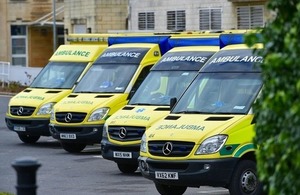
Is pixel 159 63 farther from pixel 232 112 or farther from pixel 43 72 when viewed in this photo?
pixel 43 72

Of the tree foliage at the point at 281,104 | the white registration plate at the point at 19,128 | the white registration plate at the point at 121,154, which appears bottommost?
the white registration plate at the point at 19,128

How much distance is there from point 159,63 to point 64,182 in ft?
10.3

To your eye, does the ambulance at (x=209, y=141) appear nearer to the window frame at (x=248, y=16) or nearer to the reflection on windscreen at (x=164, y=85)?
the reflection on windscreen at (x=164, y=85)

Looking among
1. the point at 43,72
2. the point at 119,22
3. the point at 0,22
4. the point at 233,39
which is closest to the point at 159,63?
the point at 233,39

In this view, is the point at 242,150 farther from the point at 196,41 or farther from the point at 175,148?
the point at 196,41

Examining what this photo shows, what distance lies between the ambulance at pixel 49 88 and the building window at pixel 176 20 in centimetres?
1750

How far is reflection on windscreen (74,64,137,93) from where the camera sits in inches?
850

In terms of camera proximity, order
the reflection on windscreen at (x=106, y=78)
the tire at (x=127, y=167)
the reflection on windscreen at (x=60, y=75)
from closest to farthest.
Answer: the tire at (x=127, y=167) < the reflection on windscreen at (x=106, y=78) < the reflection on windscreen at (x=60, y=75)

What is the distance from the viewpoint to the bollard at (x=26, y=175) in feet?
24.6

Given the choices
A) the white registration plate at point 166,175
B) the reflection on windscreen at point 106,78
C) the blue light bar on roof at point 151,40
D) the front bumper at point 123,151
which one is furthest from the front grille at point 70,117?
the white registration plate at point 166,175

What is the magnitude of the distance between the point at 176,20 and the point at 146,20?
209 centimetres

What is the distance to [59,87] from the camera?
950 inches

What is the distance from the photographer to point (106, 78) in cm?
2211

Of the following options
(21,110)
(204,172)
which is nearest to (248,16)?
(21,110)
